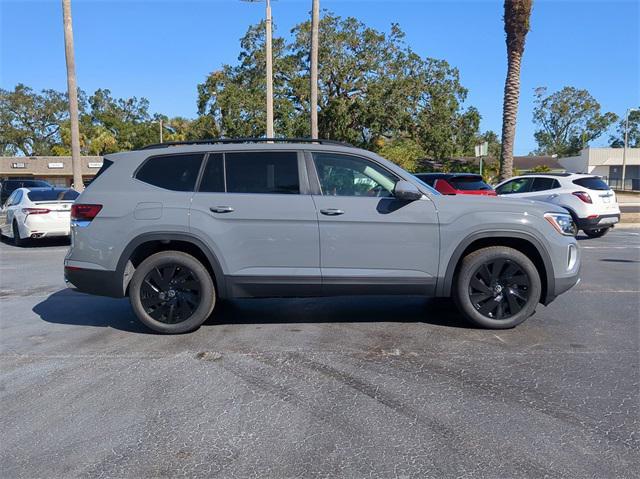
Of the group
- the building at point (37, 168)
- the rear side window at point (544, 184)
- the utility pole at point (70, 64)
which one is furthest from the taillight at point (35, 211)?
the building at point (37, 168)

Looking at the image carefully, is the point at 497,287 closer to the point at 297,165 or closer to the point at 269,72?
the point at 297,165

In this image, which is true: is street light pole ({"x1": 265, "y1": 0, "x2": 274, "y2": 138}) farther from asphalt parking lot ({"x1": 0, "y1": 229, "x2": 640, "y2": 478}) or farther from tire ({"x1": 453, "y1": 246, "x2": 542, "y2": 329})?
tire ({"x1": 453, "y1": 246, "x2": 542, "y2": 329})

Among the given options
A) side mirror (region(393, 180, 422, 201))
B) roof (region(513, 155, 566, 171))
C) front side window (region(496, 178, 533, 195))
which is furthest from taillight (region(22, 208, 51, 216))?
roof (region(513, 155, 566, 171))

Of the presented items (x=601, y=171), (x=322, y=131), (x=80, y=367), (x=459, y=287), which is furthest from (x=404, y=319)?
(x=601, y=171)

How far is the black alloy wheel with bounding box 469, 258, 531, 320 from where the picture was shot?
207 inches

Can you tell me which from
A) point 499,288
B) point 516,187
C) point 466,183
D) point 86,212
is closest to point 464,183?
point 466,183

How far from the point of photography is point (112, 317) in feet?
19.9

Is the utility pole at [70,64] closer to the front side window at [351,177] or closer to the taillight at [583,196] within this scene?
the taillight at [583,196]

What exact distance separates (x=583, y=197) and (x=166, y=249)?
35.9 ft

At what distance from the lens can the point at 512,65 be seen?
2048 cm

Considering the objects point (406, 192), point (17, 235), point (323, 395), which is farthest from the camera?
point (17, 235)

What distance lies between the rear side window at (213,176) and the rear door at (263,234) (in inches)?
1.4

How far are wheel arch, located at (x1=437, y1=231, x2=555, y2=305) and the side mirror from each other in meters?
0.65

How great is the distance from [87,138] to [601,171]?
186 feet
